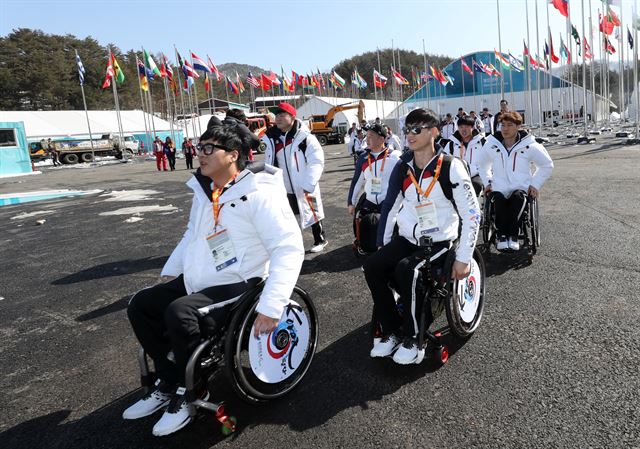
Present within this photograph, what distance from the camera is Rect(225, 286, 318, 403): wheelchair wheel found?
2.53m

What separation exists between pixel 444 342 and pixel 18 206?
1401 centimetres

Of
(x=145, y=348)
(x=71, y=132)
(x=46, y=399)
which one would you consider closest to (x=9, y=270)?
(x=46, y=399)

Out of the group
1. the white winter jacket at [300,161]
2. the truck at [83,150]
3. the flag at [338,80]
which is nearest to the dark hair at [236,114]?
the white winter jacket at [300,161]

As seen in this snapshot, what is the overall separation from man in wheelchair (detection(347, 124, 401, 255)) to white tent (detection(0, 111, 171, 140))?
42.4m

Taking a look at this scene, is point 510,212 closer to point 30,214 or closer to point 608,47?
point 30,214

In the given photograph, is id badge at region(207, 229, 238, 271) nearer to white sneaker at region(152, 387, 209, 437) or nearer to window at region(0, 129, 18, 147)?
white sneaker at region(152, 387, 209, 437)

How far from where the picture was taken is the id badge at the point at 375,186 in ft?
18.9

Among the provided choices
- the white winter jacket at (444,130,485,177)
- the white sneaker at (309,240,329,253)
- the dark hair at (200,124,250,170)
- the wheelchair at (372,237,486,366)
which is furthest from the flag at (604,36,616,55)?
the dark hair at (200,124,250,170)

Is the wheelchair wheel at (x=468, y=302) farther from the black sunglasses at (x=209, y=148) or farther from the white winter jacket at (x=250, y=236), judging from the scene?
the black sunglasses at (x=209, y=148)

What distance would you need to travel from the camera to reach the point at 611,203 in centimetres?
835

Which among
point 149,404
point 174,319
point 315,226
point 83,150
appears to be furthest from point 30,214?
point 83,150

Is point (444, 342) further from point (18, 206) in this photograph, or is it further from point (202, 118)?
point (202, 118)

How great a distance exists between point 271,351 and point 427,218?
1468 mm

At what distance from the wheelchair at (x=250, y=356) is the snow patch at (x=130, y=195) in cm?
1120
